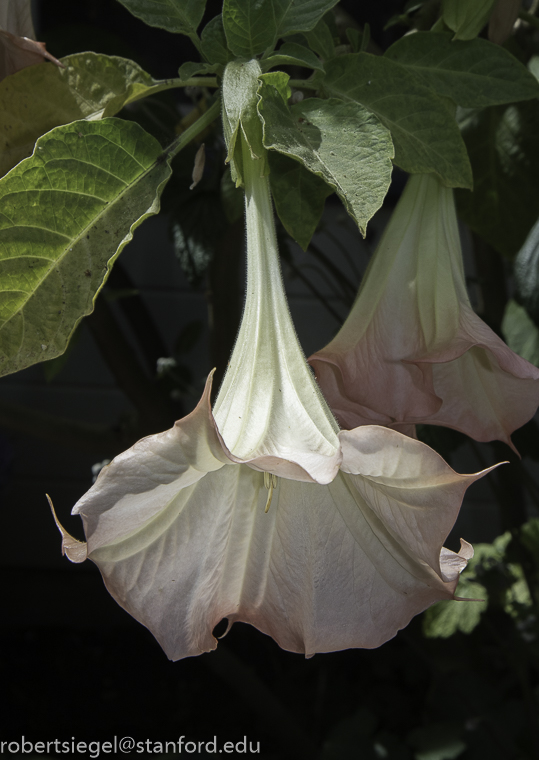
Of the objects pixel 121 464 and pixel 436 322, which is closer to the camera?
pixel 121 464

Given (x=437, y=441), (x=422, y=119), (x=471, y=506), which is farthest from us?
(x=471, y=506)

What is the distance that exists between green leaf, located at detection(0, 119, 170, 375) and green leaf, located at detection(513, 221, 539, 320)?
0.52m

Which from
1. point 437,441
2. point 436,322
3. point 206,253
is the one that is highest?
point 436,322

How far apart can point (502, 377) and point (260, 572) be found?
199 mm

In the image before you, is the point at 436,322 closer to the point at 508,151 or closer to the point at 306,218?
the point at 306,218

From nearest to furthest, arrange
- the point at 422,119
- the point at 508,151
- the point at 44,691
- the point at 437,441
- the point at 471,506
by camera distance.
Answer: the point at 422,119 < the point at 508,151 < the point at 437,441 < the point at 44,691 < the point at 471,506

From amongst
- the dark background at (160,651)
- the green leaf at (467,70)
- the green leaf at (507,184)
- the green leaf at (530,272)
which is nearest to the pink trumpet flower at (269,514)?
the green leaf at (467,70)

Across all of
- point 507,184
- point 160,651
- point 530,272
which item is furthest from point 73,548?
point 160,651

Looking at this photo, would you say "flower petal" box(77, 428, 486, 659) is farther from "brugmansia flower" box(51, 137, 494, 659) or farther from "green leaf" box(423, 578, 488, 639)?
"green leaf" box(423, 578, 488, 639)

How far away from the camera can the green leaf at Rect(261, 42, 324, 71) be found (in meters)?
0.38

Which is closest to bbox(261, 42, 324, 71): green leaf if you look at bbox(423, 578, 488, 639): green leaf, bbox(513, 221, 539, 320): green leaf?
bbox(513, 221, 539, 320): green leaf

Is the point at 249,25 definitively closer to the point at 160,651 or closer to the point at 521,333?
the point at 521,333

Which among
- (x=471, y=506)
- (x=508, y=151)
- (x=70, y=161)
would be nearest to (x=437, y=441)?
(x=508, y=151)

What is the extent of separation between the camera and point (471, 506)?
82.9 inches
